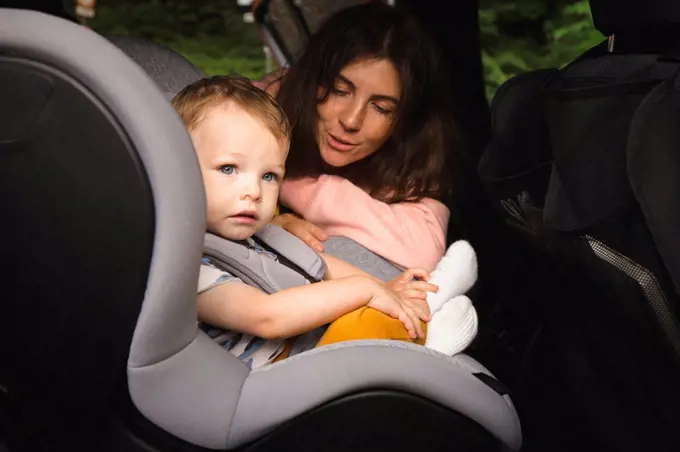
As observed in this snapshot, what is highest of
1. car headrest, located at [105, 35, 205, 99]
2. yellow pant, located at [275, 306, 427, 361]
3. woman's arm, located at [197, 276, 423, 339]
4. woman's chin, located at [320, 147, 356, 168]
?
car headrest, located at [105, 35, 205, 99]

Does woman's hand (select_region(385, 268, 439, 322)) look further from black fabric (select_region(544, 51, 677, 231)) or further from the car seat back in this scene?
the car seat back

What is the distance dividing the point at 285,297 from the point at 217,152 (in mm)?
212

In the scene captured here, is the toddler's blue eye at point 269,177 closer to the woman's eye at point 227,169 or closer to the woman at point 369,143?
the woman's eye at point 227,169

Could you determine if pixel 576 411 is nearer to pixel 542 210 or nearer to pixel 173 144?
pixel 542 210

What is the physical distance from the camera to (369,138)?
155cm

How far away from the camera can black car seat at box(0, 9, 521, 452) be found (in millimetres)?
893

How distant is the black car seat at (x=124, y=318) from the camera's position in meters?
0.89

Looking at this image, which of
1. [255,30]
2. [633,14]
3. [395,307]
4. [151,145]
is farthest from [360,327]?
[255,30]

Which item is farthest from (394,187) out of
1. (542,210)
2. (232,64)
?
(232,64)

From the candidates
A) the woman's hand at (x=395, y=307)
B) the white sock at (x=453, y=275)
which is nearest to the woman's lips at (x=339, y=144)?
the white sock at (x=453, y=275)

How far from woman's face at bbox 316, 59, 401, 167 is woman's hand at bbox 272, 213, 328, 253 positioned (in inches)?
5.2

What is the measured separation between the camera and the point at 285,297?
1.14 meters

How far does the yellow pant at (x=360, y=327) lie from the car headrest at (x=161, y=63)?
1.90ft

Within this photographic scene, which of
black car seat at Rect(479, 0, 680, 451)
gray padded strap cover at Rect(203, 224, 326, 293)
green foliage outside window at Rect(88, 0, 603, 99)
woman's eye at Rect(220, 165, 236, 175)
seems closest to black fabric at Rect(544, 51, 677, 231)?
black car seat at Rect(479, 0, 680, 451)
